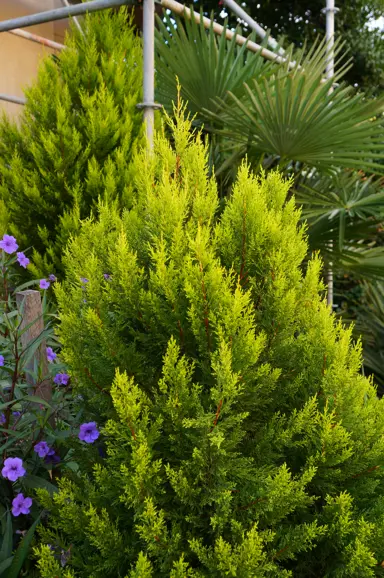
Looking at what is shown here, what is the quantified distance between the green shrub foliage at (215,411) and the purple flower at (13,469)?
14 cm

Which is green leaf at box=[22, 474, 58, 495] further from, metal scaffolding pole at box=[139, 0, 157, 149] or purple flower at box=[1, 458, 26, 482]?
metal scaffolding pole at box=[139, 0, 157, 149]

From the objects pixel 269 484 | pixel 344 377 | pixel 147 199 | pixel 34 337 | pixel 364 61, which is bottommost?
pixel 34 337

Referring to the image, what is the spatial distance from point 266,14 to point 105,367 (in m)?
12.2

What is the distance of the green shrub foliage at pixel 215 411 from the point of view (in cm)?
126

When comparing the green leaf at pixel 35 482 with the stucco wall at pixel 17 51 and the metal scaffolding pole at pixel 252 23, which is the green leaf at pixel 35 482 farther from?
the stucco wall at pixel 17 51

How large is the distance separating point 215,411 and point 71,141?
228 centimetres

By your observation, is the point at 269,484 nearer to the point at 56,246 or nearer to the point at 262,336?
the point at 262,336

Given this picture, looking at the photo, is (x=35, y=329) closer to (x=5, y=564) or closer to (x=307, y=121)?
(x=5, y=564)

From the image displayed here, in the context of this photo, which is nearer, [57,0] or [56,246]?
[56,246]

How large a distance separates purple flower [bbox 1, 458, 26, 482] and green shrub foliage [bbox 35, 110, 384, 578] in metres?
0.14

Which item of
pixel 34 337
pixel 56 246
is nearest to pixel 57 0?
pixel 56 246

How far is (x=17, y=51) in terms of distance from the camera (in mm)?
6781

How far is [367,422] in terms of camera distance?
1432 millimetres

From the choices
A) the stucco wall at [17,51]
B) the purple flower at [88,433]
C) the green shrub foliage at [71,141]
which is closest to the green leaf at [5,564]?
the purple flower at [88,433]
